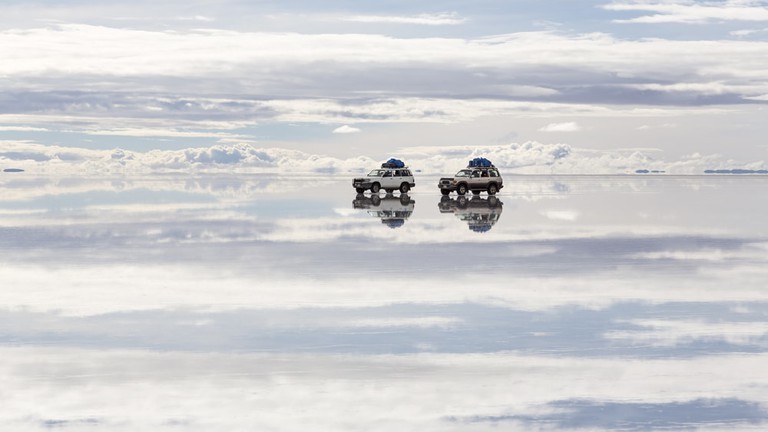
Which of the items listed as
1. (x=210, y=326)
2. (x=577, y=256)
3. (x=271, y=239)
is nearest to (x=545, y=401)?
(x=210, y=326)

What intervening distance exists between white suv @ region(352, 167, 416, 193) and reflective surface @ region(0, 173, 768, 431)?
150 feet

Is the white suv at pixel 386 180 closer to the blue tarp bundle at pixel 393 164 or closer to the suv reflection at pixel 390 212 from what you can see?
the blue tarp bundle at pixel 393 164

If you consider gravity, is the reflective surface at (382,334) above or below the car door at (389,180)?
below

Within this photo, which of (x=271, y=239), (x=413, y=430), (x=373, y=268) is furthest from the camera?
(x=271, y=239)

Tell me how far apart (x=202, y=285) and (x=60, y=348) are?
23.3 ft

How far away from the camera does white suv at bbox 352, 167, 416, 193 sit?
79.1 metres

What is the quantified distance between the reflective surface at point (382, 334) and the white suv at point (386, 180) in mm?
45842

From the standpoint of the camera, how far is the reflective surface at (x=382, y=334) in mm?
11273

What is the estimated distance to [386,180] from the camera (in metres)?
79.9

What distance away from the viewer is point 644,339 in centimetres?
1541

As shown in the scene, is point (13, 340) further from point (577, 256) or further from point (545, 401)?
point (577, 256)

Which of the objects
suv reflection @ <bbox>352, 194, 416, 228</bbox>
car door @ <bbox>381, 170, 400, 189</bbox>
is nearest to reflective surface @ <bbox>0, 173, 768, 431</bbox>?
suv reflection @ <bbox>352, 194, 416, 228</bbox>

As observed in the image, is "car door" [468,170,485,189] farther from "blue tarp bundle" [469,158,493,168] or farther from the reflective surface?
the reflective surface

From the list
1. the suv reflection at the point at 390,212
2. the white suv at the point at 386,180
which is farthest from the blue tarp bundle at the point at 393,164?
the suv reflection at the point at 390,212
